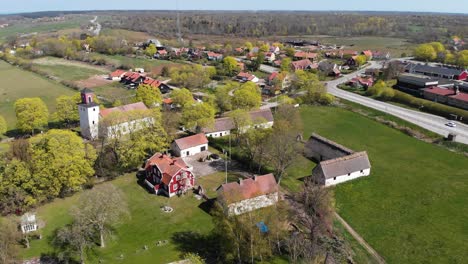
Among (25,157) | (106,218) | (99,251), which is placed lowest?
(99,251)

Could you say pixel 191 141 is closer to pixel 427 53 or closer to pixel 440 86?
pixel 440 86

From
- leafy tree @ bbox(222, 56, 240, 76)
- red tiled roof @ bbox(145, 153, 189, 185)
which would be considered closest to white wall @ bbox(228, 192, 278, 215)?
red tiled roof @ bbox(145, 153, 189, 185)

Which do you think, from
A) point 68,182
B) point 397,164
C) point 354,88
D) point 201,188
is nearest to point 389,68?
point 354,88

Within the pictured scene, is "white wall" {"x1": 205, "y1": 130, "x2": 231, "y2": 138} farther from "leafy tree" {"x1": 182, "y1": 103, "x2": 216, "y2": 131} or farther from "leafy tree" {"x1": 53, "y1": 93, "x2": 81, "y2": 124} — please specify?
"leafy tree" {"x1": 53, "y1": 93, "x2": 81, "y2": 124}

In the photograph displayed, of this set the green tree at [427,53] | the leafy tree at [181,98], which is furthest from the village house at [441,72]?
the leafy tree at [181,98]

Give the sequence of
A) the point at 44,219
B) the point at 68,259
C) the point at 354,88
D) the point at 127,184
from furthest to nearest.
Result: the point at 354,88, the point at 127,184, the point at 44,219, the point at 68,259

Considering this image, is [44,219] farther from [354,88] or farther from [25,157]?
[354,88]
